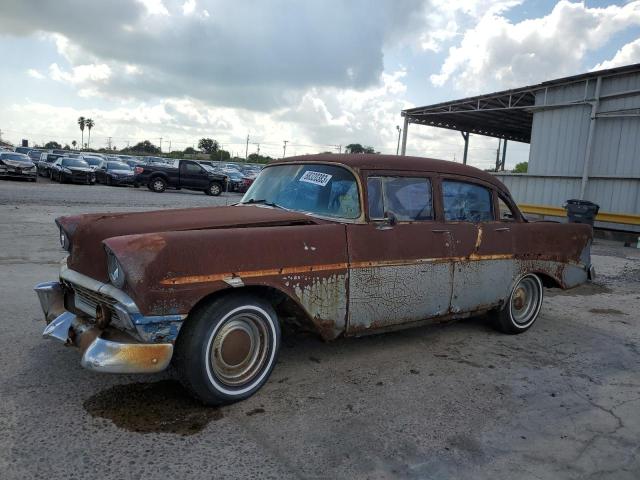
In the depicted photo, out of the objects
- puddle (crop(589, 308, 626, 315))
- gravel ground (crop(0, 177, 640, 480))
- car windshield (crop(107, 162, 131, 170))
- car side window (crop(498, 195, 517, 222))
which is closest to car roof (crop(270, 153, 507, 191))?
car side window (crop(498, 195, 517, 222))

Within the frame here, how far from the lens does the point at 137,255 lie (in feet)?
9.46

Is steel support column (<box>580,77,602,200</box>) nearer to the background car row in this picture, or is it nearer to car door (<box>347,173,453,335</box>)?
car door (<box>347,173,453,335</box>)

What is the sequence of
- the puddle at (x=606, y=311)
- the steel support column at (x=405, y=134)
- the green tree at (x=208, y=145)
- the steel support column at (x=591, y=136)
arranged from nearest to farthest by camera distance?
the puddle at (x=606, y=311) → the steel support column at (x=591, y=136) → the steel support column at (x=405, y=134) → the green tree at (x=208, y=145)

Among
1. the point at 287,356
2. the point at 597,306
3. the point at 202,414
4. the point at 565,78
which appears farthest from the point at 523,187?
the point at 202,414

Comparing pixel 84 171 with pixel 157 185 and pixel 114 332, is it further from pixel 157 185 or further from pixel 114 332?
pixel 114 332

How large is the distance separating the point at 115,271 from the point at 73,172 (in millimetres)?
24791

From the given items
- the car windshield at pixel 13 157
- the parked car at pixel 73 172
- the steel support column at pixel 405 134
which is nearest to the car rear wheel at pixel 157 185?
the parked car at pixel 73 172

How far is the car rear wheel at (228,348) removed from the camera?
307 centimetres

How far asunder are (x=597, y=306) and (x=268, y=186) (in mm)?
4833

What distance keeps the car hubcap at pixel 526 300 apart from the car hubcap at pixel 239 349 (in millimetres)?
3005

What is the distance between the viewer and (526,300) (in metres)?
5.37

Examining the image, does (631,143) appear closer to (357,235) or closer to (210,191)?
(357,235)

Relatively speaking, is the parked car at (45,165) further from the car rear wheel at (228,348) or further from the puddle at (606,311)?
the car rear wheel at (228,348)

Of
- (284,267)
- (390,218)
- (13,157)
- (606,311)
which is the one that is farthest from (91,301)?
(13,157)
